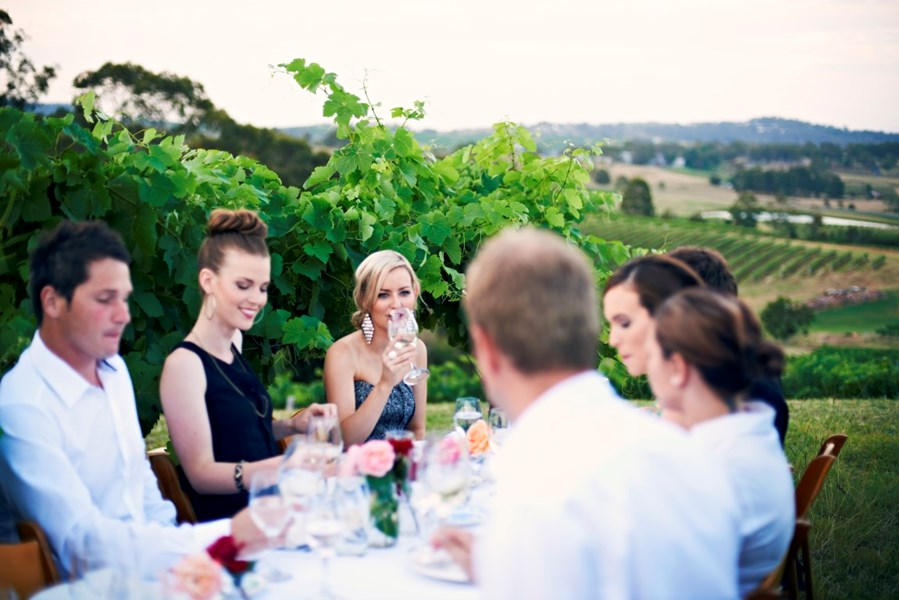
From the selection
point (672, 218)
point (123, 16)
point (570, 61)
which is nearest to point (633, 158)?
point (672, 218)

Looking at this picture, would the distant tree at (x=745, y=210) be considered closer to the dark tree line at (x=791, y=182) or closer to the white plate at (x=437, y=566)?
the dark tree line at (x=791, y=182)

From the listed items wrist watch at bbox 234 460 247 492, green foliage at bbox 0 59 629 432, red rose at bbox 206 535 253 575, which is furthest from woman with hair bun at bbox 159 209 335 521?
red rose at bbox 206 535 253 575

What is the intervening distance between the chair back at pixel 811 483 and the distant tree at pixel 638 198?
65.7 ft

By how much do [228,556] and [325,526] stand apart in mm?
255

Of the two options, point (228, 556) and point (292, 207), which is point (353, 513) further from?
point (292, 207)

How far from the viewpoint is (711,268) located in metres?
3.62

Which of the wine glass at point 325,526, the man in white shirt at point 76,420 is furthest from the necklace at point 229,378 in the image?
the wine glass at point 325,526

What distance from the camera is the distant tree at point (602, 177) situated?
2303 centimetres

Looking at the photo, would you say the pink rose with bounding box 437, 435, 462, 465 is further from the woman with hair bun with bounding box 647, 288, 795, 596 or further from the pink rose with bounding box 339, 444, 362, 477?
the woman with hair bun with bounding box 647, 288, 795, 596

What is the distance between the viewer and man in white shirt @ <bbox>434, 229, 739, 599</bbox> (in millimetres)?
1615

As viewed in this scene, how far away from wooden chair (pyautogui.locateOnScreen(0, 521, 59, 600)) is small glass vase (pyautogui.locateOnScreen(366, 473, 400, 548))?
85cm

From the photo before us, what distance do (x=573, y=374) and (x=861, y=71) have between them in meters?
15.4

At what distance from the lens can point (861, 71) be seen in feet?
50.3

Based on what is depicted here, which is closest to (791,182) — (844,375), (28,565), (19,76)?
(844,375)
